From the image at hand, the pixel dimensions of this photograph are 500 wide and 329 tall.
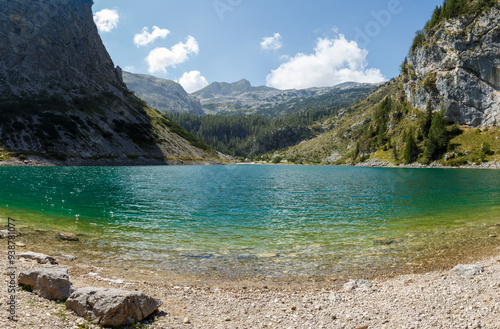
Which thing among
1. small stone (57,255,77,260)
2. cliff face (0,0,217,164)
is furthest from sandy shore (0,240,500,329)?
cliff face (0,0,217,164)

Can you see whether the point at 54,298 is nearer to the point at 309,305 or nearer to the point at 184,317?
the point at 184,317

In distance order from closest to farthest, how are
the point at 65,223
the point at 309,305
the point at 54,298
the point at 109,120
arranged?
1. the point at 54,298
2. the point at 309,305
3. the point at 65,223
4. the point at 109,120

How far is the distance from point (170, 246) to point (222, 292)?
8.97 metres

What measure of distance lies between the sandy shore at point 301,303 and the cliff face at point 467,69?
194 meters

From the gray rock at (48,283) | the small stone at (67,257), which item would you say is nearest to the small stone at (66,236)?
the small stone at (67,257)

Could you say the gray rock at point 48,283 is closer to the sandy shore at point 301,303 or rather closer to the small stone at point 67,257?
the sandy shore at point 301,303

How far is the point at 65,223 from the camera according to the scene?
27.6 m

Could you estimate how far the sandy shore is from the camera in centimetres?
916

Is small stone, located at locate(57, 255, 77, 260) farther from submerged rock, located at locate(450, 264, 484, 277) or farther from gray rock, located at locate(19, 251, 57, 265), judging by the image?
submerged rock, located at locate(450, 264, 484, 277)

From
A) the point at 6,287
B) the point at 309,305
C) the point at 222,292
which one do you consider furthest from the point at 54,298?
the point at 309,305

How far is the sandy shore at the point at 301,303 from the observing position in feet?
30.0

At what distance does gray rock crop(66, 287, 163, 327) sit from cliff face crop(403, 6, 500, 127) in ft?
670

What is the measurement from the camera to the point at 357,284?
46.6 ft

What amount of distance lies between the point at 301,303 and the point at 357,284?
161 inches
